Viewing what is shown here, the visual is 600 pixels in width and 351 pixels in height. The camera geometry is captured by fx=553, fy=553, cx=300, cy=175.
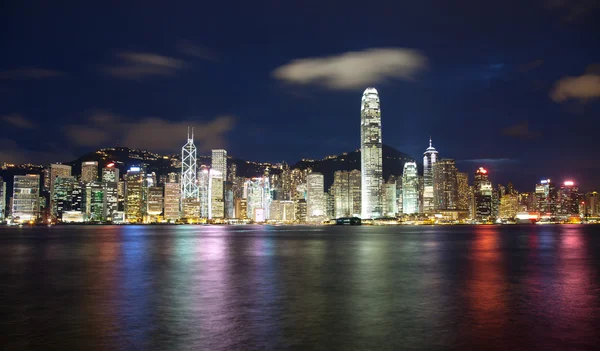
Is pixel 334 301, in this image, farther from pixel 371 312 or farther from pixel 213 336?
pixel 213 336

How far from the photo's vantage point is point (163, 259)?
66.0 metres

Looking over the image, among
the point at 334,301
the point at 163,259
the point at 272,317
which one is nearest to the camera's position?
the point at 272,317

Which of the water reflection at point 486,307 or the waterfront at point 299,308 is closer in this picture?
the waterfront at point 299,308

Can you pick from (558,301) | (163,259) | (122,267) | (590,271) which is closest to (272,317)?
(558,301)

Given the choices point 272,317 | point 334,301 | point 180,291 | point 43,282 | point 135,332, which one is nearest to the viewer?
point 135,332

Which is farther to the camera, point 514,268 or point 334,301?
point 514,268

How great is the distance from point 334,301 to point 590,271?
31602 millimetres

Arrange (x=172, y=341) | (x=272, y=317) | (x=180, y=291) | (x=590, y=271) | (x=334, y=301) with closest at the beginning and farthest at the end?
(x=172, y=341)
(x=272, y=317)
(x=334, y=301)
(x=180, y=291)
(x=590, y=271)

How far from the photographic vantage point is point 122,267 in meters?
54.5

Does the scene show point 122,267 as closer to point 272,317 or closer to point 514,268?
point 272,317

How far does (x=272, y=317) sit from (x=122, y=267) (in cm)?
3233

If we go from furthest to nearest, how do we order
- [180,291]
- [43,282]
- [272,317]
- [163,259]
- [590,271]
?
[163,259], [590,271], [43,282], [180,291], [272,317]

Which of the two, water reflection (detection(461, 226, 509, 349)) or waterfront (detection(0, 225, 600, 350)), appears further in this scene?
water reflection (detection(461, 226, 509, 349))

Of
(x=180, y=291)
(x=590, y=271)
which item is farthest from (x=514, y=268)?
(x=180, y=291)
